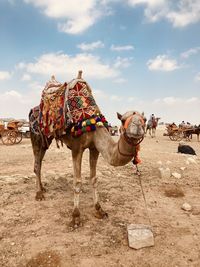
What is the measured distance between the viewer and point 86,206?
664cm

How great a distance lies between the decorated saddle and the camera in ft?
18.5

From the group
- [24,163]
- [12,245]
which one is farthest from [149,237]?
[24,163]

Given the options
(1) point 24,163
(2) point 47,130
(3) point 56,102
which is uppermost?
(3) point 56,102

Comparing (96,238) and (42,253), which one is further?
(96,238)

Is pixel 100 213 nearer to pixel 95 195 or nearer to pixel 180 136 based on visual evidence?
pixel 95 195

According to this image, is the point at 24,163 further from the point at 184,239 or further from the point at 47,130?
the point at 184,239

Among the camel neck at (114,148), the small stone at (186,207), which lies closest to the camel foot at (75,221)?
the camel neck at (114,148)

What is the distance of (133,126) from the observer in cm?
439

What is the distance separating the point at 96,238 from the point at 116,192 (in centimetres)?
254

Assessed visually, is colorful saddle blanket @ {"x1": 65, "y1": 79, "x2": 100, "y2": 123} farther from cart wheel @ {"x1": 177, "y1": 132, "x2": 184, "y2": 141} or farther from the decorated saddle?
cart wheel @ {"x1": 177, "y1": 132, "x2": 184, "y2": 141}

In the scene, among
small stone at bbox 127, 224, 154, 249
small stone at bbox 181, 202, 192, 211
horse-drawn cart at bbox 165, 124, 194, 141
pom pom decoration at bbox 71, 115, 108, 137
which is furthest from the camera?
horse-drawn cart at bbox 165, 124, 194, 141

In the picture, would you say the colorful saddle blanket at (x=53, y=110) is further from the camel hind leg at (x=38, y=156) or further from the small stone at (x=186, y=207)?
the small stone at (x=186, y=207)

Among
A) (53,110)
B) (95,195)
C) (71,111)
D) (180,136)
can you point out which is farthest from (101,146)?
(180,136)

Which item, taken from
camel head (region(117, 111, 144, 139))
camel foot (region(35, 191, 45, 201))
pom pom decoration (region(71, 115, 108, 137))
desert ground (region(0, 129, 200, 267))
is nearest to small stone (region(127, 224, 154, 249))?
desert ground (region(0, 129, 200, 267))
